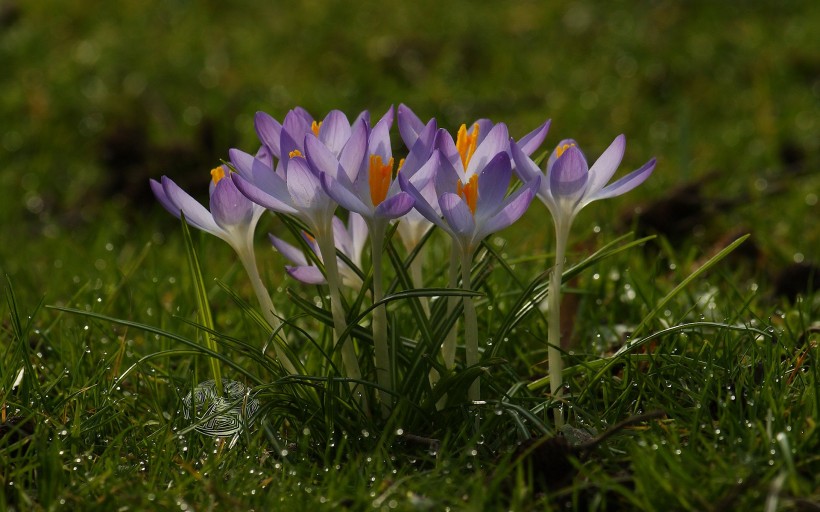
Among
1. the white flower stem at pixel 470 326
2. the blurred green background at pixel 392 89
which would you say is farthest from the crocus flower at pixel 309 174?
the blurred green background at pixel 392 89

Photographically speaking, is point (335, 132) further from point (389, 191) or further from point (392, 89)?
point (392, 89)

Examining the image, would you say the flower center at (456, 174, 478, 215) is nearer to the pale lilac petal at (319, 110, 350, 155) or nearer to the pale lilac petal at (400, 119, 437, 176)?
the pale lilac petal at (400, 119, 437, 176)

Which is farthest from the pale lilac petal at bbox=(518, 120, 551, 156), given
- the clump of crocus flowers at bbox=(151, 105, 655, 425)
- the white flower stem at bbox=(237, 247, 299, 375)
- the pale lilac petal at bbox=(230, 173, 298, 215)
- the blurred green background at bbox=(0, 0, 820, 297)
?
the blurred green background at bbox=(0, 0, 820, 297)

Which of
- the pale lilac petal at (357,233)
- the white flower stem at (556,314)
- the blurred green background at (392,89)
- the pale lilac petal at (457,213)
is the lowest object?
the white flower stem at (556,314)

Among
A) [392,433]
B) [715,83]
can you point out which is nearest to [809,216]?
[715,83]

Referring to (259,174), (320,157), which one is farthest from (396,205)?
(259,174)

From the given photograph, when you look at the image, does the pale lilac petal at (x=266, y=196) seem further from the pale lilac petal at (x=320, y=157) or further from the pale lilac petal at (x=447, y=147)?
the pale lilac petal at (x=447, y=147)
